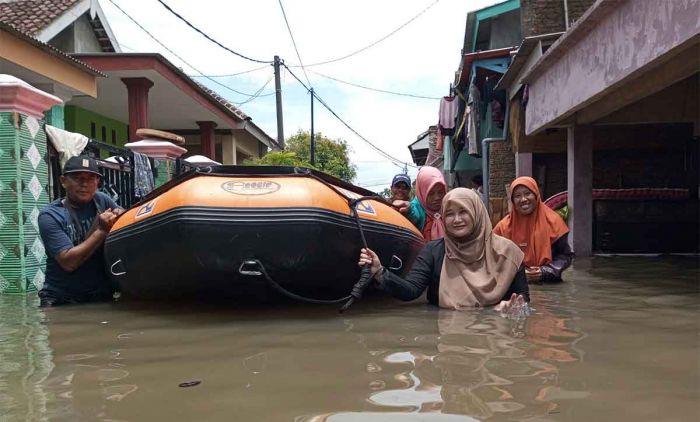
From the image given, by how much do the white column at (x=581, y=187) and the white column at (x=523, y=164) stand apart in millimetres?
2088

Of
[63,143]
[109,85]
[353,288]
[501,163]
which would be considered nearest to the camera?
[353,288]

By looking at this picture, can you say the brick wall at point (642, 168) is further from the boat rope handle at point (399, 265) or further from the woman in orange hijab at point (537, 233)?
the boat rope handle at point (399, 265)

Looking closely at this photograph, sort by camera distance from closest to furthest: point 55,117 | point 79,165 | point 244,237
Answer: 1. point 244,237
2. point 79,165
3. point 55,117

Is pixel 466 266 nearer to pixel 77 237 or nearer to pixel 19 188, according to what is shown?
A: pixel 77 237

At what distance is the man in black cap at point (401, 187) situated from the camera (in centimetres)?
571

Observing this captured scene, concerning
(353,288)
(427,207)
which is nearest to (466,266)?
(353,288)

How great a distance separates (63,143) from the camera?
5.52m

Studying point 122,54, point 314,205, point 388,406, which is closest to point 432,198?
point 314,205

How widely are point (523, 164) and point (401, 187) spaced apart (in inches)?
205

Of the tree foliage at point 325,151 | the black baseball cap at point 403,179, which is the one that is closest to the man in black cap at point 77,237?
the black baseball cap at point 403,179

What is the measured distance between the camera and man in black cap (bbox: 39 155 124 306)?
4.12 meters

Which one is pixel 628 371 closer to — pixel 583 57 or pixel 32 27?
pixel 583 57

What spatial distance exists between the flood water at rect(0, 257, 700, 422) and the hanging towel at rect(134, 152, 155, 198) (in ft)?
11.2

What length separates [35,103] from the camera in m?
5.07
